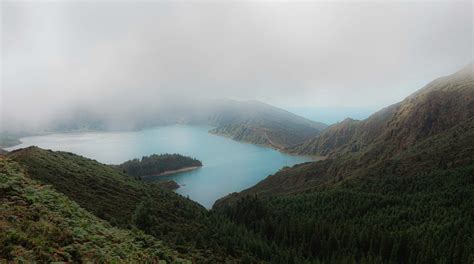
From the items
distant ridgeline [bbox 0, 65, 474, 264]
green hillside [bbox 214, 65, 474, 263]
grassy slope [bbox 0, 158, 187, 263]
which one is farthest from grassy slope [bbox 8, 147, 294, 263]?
green hillside [bbox 214, 65, 474, 263]

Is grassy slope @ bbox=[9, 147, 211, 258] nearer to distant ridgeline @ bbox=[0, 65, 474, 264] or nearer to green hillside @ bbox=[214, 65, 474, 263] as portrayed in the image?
distant ridgeline @ bbox=[0, 65, 474, 264]

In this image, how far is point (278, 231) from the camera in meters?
67.0

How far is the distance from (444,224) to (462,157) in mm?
49391

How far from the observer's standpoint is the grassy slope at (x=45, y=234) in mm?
12867

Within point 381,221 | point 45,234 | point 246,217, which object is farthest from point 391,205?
point 45,234

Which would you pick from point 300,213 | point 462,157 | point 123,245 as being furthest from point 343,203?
point 123,245

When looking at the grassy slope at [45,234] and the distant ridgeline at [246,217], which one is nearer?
the grassy slope at [45,234]

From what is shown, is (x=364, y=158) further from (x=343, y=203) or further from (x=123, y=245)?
(x=123, y=245)

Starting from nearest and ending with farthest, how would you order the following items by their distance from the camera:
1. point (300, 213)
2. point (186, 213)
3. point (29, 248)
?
1. point (29, 248)
2. point (186, 213)
3. point (300, 213)

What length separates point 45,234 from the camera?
48.6 feet

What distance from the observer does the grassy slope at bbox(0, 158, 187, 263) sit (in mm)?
12867

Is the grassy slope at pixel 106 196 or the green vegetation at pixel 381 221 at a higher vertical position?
the grassy slope at pixel 106 196

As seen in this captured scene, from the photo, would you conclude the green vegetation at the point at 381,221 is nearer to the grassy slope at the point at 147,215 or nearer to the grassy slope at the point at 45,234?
the grassy slope at the point at 147,215

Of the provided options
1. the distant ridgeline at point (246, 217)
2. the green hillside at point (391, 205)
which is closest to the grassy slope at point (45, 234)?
the distant ridgeline at point (246, 217)
